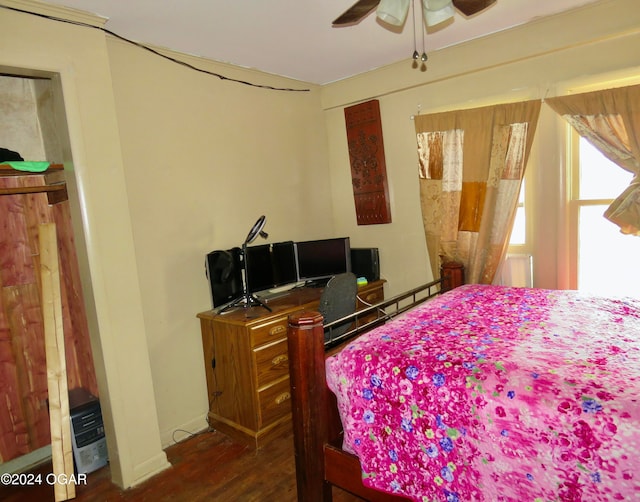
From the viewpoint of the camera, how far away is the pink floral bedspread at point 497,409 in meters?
1.16

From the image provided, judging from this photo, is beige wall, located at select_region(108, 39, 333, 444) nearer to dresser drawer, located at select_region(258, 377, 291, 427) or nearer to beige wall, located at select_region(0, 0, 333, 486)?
beige wall, located at select_region(0, 0, 333, 486)

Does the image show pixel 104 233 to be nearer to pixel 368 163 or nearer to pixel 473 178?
pixel 368 163

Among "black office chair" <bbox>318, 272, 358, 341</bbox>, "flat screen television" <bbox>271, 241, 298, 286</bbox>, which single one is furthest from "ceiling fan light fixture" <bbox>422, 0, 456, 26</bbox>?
"flat screen television" <bbox>271, 241, 298, 286</bbox>

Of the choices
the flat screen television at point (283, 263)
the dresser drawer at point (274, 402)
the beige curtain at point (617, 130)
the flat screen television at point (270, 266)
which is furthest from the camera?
the flat screen television at point (283, 263)

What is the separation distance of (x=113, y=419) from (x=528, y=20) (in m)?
3.50

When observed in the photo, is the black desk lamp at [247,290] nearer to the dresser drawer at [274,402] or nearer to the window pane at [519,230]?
the dresser drawer at [274,402]

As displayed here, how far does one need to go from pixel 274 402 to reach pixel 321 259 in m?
1.23

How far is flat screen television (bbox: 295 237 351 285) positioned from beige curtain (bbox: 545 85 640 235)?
185 centimetres

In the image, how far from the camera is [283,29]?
2465mm

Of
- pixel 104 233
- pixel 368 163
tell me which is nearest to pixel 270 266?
pixel 104 233

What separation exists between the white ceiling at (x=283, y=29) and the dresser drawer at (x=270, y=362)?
1966 millimetres

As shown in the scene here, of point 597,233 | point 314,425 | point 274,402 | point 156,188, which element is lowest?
point 274,402

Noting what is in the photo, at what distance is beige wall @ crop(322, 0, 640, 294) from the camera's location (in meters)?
2.46

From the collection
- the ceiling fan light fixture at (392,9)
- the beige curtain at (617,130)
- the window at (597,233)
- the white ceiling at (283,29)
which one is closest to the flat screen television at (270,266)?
the white ceiling at (283,29)
